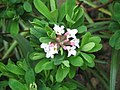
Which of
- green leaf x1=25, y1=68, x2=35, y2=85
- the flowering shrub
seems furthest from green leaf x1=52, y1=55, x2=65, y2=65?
green leaf x1=25, y1=68, x2=35, y2=85

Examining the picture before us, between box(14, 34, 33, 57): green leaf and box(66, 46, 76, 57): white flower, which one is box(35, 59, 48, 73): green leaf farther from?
box(14, 34, 33, 57): green leaf

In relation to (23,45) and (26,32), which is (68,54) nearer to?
(23,45)

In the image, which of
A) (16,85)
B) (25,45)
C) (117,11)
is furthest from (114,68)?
(16,85)

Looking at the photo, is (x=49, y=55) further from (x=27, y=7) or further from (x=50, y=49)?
(x=27, y=7)

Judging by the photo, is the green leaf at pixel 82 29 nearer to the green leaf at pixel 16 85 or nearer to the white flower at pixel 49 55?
the white flower at pixel 49 55

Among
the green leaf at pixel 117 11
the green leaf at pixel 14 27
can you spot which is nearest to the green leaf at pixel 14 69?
the green leaf at pixel 14 27

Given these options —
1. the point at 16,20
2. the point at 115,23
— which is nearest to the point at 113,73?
the point at 115,23

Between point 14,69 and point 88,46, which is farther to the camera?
point 14,69

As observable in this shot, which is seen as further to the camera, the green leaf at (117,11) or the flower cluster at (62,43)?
the green leaf at (117,11)

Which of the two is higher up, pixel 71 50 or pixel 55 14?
pixel 55 14
